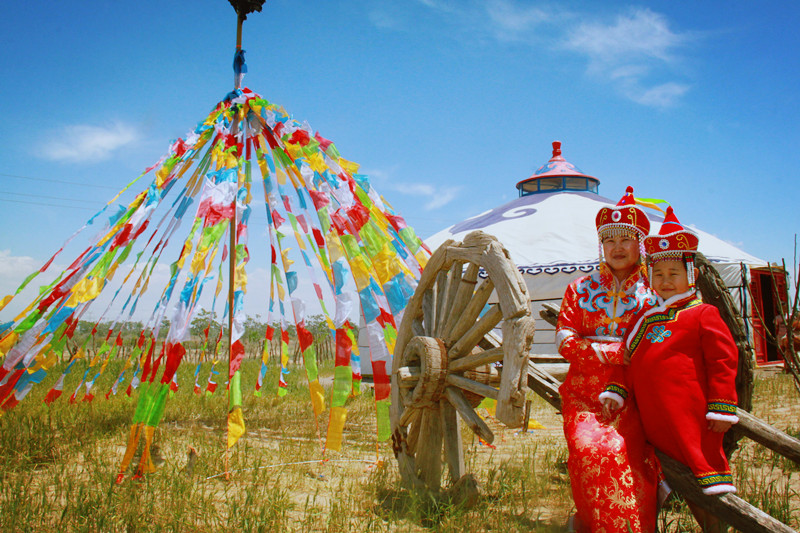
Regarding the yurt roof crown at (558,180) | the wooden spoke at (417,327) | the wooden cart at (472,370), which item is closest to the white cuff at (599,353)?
the wooden cart at (472,370)

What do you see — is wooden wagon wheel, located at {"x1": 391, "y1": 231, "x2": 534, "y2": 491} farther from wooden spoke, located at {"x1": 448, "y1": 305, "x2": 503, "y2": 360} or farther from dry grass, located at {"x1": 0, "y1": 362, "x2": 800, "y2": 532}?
dry grass, located at {"x1": 0, "y1": 362, "x2": 800, "y2": 532}

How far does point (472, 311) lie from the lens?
8.27 ft

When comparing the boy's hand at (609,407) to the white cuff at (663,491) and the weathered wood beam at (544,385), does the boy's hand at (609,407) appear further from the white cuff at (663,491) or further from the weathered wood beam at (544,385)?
the weathered wood beam at (544,385)

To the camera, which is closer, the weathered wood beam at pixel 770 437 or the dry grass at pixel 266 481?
the weathered wood beam at pixel 770 437

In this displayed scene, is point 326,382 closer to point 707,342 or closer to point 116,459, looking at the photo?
point 116,459

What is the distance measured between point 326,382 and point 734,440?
7559 millimetres

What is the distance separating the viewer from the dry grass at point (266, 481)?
7.61 ft

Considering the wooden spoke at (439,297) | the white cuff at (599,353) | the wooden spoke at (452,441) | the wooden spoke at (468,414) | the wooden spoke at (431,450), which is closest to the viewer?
the white cuff at (599,353)

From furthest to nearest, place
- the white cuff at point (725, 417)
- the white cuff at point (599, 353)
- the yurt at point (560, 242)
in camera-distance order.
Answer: the yurt at point (560, 242)
the white cuff at point (599, 353)
the white cuff at point (725, 417)

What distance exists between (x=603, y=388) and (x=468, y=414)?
1.92ft

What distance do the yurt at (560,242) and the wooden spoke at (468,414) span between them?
519 cm

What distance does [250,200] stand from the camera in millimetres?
3527

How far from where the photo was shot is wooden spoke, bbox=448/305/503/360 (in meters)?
2.42

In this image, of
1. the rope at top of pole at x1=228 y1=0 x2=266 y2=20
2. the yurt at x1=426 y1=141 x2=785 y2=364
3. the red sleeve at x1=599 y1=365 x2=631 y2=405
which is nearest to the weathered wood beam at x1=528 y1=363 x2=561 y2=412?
the red sleeve at x1=599 y1=365 x2=631 y2=405
